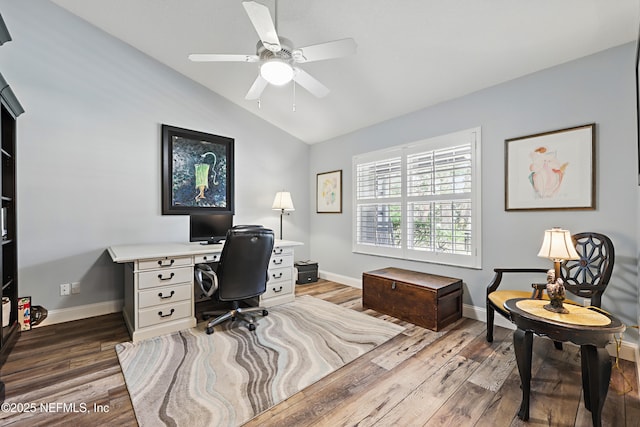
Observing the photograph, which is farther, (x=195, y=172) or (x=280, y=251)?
(x=195, y=172)

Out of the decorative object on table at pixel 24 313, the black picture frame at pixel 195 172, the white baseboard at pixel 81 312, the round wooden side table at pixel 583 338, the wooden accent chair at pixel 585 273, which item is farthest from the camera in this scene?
the black picture frame at pixel 195 172

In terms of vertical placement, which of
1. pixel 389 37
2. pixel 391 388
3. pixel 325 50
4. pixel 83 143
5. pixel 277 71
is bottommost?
pixel 391 388

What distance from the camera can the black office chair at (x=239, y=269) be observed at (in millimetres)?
2512

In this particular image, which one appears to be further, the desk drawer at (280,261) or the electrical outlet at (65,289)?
the desk drawer at (280,261)

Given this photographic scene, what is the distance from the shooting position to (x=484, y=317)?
2893 millimetres

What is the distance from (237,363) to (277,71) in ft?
7.19

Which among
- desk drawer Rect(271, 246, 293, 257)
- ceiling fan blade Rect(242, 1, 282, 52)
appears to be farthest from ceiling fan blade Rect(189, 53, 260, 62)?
desk drawer Rect(271, 246, 293, 257)

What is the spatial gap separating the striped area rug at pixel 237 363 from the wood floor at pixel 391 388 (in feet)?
0.31

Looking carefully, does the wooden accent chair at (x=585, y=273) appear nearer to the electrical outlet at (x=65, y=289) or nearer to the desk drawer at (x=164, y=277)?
the desk drawer at (x=164, y=277)

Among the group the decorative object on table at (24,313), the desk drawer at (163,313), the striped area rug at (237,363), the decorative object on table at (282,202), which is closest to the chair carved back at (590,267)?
the striped area rug at (237,363)

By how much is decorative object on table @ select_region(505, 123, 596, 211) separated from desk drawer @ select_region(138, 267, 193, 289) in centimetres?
315

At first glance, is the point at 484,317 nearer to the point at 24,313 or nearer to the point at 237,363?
the point at 237,363

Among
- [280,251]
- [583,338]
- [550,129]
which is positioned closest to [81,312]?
[280,251]

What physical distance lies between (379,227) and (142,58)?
357cm
